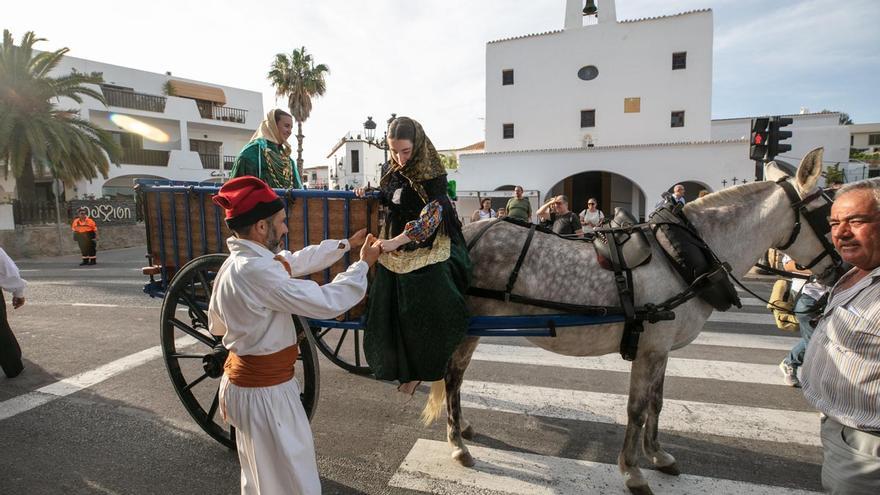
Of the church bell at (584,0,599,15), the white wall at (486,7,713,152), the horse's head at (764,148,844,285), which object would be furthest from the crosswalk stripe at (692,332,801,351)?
the church bell at (584,0,599,15)

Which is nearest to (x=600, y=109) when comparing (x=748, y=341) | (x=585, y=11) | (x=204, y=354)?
(x=585, y=11)

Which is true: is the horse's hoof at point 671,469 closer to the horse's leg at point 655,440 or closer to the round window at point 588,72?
the horse's leg at point 655,440

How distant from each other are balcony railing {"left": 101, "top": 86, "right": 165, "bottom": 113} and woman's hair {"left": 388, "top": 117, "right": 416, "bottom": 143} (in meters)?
31.5

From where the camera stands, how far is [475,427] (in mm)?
3768

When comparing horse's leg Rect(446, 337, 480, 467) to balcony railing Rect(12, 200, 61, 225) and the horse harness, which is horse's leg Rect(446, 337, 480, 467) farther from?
balcony railing Rect(12, 200, 61, 225)

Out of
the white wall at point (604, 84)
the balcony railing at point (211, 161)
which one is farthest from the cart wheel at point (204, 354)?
the balcony railing at point (211, 161)

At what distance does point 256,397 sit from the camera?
219cm

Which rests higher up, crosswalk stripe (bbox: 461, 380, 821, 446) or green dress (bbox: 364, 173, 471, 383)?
green dress (bbox: 364, 173, 471, 383)

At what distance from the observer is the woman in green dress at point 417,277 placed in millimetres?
2848

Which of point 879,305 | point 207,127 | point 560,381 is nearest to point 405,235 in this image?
point 879,305

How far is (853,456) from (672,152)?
2027 cm

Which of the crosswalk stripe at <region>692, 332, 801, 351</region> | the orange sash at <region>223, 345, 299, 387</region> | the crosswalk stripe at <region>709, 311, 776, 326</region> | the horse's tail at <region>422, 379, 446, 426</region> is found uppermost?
the orange sash at <region>223, 345, 299, 387</region>

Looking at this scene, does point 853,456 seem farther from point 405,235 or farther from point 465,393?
point 465,393

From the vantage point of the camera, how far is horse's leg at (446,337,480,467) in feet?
10.7
